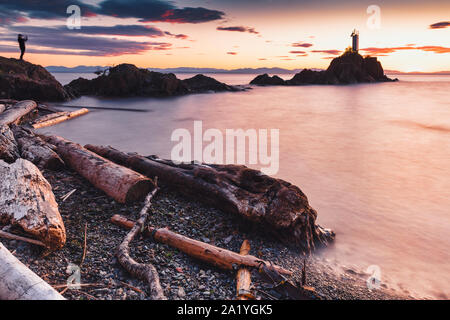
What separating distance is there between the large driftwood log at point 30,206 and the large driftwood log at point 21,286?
83 cm

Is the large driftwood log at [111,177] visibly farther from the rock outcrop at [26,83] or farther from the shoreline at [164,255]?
the rock outcrop at [26,83]

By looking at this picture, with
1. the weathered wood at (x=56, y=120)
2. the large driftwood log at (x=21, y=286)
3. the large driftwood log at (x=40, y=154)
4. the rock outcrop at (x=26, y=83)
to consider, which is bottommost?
the large driftwood log at (x=21, y=286)

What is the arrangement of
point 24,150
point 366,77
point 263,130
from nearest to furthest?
point 24,150 → point 263,130 → point 366,77

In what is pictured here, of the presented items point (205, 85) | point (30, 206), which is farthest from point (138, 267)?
point (205, 85)

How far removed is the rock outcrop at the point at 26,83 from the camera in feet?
61.0

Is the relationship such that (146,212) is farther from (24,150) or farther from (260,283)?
(24,150)

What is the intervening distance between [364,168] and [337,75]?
59.9 m

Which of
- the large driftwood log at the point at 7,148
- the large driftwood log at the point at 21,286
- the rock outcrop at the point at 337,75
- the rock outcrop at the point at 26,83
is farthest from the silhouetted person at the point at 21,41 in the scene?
the rock outcrop at the point at 337,75

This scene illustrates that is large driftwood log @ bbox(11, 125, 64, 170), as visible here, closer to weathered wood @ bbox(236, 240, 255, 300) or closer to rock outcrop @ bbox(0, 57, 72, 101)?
weathered wood @ bbox(236, 240, 255, 300)

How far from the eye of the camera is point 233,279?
3.44 m

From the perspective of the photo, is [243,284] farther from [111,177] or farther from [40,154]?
[40,154]

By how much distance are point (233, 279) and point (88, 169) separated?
12.7ft

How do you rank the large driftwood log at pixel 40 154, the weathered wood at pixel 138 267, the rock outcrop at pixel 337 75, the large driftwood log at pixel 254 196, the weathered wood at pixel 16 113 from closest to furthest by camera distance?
the weathered wood at pixel 138 267, the large driftwood log at pixel 254 196, the large driftwood log at pixel 40 154, the weathered wood at pixel 16 113, the rock outcrop at pixel 337 75
